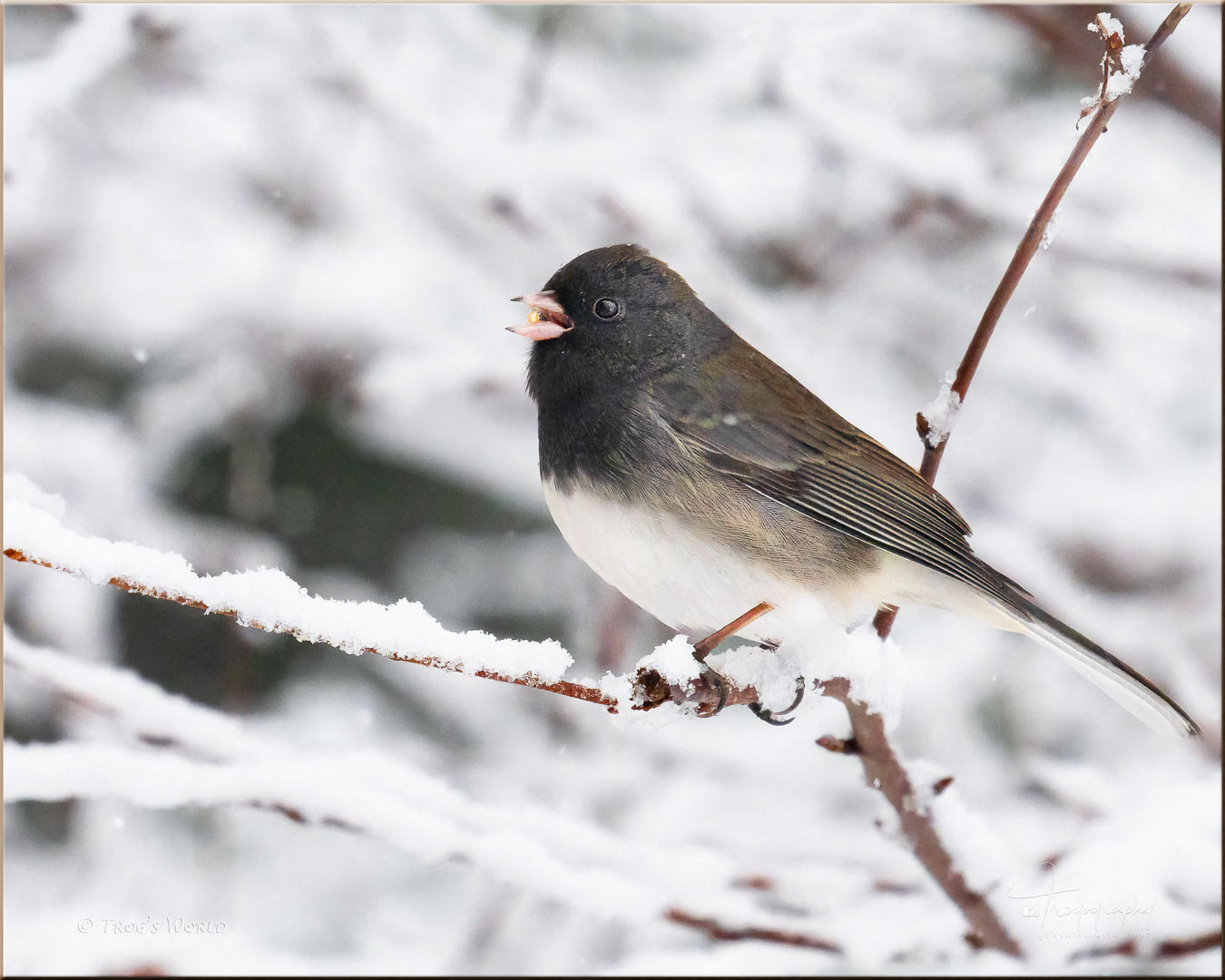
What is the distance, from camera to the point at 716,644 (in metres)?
0.84

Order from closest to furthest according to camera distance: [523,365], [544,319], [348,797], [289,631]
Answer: [289,631], [544,319], [348,797], [523,365]

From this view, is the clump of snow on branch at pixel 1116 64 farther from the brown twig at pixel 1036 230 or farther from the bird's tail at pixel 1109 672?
the bird's tail at pixel 1109 672

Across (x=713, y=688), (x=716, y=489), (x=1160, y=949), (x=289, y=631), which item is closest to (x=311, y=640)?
(x=289, y=631)

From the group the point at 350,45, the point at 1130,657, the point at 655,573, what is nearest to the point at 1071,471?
the point at 1130,657

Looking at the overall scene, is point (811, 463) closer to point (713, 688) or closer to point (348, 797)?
point (713, 688)

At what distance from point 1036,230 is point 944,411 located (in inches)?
6.2

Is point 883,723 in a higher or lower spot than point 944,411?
lower

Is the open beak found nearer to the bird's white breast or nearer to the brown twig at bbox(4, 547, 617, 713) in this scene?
the bird's white breast

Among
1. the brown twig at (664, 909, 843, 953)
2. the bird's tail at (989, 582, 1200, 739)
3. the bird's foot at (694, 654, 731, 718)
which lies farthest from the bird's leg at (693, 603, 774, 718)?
the brown twig at (664, 909, 843, 953)

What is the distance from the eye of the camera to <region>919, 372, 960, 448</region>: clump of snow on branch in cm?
78

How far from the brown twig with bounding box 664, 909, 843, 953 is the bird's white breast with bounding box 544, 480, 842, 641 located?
0.35 metres

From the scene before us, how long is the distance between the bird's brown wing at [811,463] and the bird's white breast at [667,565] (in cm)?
8

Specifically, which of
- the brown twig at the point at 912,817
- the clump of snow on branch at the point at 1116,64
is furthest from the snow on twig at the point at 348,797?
the clump of snow on branch at the point at 1116,64

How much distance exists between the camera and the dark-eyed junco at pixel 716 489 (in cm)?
81
